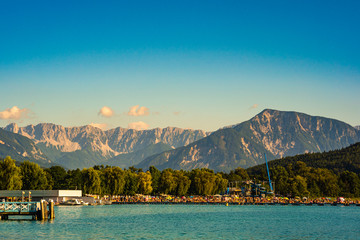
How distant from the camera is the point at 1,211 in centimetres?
9612

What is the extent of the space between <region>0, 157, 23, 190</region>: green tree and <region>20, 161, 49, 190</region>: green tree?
7.71m

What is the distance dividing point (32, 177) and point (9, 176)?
12746mm

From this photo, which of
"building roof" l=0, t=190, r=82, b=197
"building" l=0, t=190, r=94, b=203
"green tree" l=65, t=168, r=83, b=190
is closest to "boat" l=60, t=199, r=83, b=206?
"building" l=0, t=190, r=94, b=203

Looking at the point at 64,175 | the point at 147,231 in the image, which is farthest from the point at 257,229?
the point at 64,175

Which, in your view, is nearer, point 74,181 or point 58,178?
point 74,181

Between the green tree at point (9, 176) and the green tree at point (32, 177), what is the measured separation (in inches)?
304

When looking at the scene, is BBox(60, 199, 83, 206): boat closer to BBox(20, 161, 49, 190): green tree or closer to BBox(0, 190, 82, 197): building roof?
BBox(0, 190, 82, 197): building roof

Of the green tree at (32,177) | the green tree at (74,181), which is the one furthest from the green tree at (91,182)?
the green tree at (32,177)

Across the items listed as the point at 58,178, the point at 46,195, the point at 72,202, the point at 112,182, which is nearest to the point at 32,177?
the point at 46,195

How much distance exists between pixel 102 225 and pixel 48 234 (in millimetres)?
18697

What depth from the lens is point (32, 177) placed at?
172m

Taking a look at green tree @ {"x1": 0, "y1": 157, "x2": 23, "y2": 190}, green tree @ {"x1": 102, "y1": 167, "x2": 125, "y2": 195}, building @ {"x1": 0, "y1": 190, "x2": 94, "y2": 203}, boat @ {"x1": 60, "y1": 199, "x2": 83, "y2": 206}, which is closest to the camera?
building @ {"x1": 0, "y1": 190, "x2": 94, "y2": 203}

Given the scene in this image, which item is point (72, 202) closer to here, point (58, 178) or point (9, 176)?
point (58, 178)

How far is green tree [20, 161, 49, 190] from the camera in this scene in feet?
563
